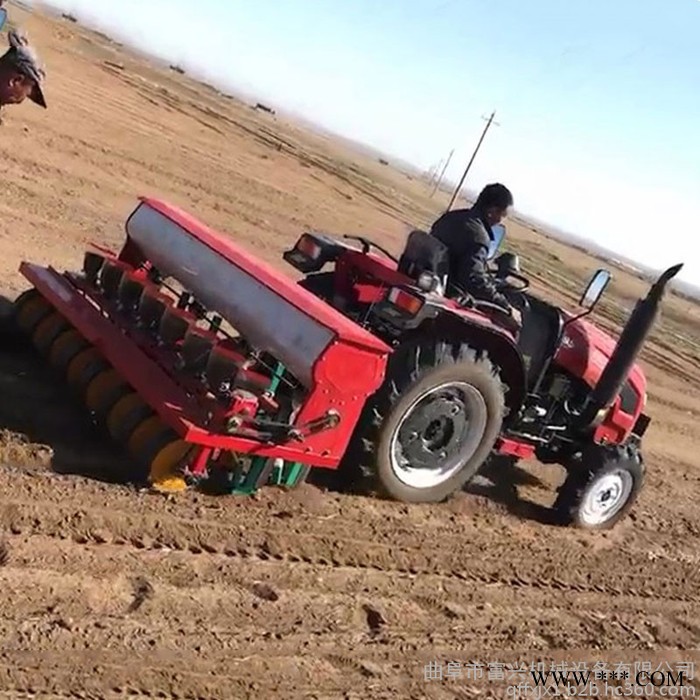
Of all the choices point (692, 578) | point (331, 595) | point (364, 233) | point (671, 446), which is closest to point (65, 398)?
point (331, 595)

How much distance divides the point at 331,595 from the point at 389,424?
→ 3.32ft

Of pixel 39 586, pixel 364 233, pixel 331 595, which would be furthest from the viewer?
pixel 364 233

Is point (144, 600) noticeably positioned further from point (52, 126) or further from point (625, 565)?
point (52, 126)

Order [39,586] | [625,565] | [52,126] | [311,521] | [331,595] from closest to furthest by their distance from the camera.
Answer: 1. [39,586]
2. [331,595]
3. [311,521]
4. [625,565]
5. [52,126]

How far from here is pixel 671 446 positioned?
10.2 m

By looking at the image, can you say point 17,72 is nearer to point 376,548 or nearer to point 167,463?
point 167,463

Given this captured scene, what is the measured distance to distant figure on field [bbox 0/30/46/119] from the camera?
12.3 ft

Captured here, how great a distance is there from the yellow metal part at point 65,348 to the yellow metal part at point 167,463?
40.8 inches

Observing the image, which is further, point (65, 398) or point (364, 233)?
point (364, 233)

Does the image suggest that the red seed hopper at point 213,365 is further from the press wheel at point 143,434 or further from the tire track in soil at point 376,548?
the tire track in soil at point 376,548

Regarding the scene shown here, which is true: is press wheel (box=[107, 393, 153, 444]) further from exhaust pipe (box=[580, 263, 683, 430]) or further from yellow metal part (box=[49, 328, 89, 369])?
exhaust pipe (box=[580, 263, 683, 430])

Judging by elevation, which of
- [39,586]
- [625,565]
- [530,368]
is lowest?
[39,586]

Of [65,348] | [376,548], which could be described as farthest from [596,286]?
[65,348]

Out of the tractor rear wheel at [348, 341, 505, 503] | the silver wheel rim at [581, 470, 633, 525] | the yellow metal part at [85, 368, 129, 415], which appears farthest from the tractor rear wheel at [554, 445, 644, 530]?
the yellow metal part at [85, 368, 129, 415]
